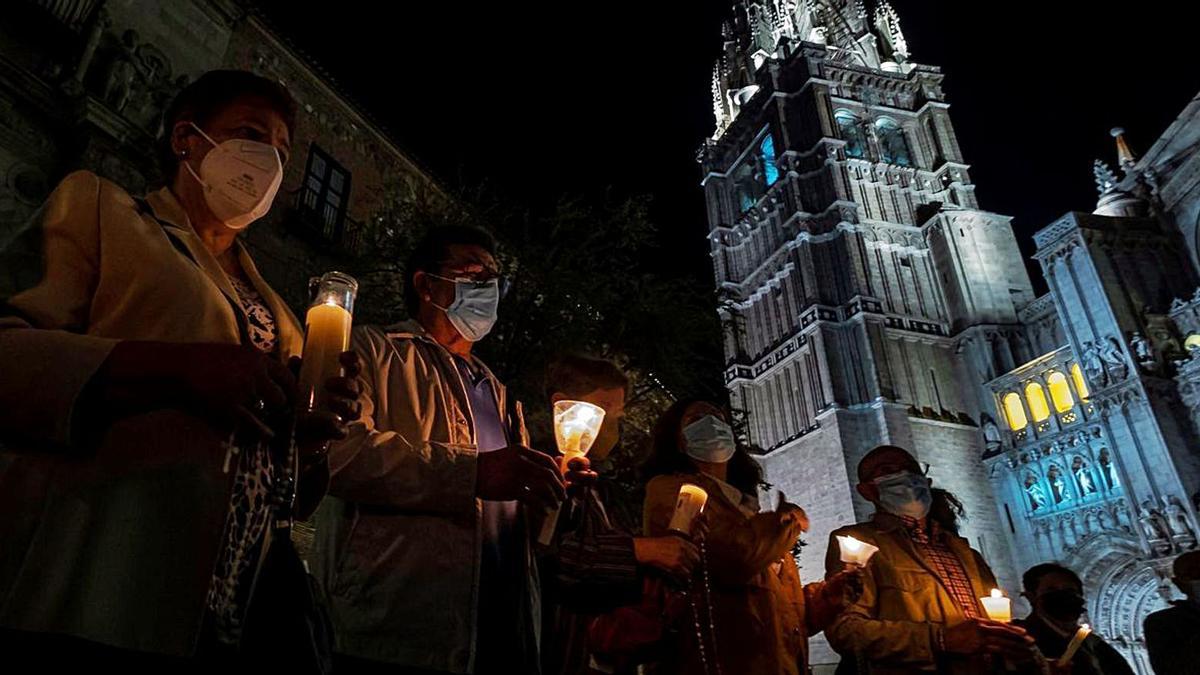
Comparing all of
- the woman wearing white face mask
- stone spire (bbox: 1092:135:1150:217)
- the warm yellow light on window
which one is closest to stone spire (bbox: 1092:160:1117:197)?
stone spire (bbox: 1092:135:1150:217)

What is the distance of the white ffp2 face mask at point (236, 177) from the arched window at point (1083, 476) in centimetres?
2806

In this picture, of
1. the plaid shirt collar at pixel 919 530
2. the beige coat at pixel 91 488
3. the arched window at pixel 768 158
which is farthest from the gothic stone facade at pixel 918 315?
the beige coat at pixel 91 488

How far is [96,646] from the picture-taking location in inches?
44.6

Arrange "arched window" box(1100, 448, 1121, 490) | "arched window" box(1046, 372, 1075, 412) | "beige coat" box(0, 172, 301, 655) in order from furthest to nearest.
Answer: "arched window" box(1046, 372, 1075, 412), "arched window" box(1100, 448, 1121, 490), "beige coat" box(0, 172, 301, 655)

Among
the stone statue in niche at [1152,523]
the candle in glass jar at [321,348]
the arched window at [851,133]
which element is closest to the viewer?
the candle in glass jar at [321,348]

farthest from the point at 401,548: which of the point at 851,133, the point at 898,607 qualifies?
the point at 851,133

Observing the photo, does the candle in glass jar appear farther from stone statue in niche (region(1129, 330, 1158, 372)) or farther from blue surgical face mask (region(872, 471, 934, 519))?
stone statue in niche (region(1129, 330, 1158, 372))

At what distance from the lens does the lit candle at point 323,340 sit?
55.9 inches

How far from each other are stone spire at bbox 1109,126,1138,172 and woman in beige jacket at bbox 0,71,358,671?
3287 centimetres

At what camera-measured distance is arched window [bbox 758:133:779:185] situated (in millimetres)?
41438

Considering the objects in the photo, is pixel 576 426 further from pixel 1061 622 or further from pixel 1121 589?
pixel 1121 589

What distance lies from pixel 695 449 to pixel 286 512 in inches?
99.2

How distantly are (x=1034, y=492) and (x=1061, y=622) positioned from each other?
82.7 ft

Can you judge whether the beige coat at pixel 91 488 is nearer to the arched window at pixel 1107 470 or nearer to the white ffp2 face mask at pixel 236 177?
the white ffp2 face mask at pixel 236 177
